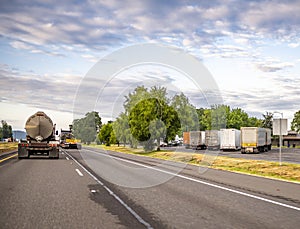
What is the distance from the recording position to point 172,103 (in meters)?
48.3

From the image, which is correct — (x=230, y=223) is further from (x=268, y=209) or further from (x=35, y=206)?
(x=35, y=206)

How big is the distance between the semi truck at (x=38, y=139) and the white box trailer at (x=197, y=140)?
113 feet

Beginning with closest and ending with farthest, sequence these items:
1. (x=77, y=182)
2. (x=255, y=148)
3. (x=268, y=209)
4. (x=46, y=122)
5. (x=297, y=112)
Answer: (x=268, y=209), (x=77, y=182), (x=46, y=122), (x=255, y=148), (x=297, y=112)

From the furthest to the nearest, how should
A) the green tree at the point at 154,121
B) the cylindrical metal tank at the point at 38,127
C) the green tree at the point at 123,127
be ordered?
the green tree at the point at 123,127, the green tree at the point at 154,121, the cylindrical metal tank at the point at 38,127

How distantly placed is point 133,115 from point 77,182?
3464 cm

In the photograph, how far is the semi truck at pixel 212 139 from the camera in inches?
2314

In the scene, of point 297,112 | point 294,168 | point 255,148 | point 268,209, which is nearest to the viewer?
point 268,209

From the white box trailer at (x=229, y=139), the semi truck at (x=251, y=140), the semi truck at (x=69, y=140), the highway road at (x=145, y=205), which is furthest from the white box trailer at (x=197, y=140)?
the highway road at (x=145, y=205)

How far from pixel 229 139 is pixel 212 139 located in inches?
258

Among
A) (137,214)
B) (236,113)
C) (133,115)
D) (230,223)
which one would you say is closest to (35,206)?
(137,214)

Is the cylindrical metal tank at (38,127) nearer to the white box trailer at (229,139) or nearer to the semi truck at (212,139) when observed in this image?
the white box trailer at (229,139)

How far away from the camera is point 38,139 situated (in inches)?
1083

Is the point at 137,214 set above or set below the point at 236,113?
below

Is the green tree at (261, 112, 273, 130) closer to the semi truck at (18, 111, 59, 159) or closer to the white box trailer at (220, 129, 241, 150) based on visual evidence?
the white box trailer at (220, 129, 241, 150)
